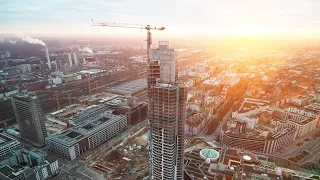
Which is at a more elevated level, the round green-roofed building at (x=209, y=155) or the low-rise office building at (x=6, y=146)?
the low-rise office building at (x=6, y=146)

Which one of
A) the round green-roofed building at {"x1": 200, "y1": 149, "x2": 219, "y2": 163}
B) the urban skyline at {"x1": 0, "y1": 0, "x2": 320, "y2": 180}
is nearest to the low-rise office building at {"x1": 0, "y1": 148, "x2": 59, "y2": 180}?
the urban skyline at {"x1": 0, "y1": 0, "x2": 320, "y2": 180}

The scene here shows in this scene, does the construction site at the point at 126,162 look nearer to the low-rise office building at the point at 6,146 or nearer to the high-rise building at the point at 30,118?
the high-rise building at the point at 30,118

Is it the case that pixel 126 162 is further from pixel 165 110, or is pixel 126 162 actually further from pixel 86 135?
pixel 165 110

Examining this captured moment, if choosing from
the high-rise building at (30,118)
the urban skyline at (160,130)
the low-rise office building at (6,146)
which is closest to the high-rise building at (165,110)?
the urban skyline at (160,130)

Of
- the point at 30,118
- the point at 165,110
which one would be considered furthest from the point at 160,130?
the point at 30,118

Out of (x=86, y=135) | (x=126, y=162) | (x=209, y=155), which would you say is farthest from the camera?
(x=86, y=135)

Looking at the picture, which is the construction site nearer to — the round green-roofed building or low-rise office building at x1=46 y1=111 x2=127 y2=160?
low-rise office building at x1=46 y1=111 x2=127 y2=160
